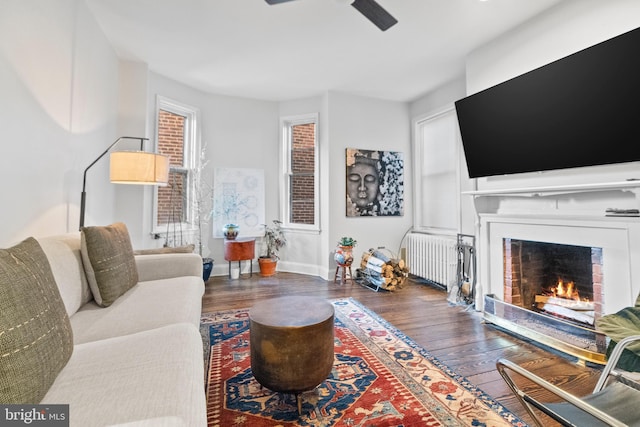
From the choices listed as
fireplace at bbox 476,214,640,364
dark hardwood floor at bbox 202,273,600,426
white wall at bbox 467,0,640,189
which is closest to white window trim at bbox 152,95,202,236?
dark hardwood floor at bbox 202,273,600,426

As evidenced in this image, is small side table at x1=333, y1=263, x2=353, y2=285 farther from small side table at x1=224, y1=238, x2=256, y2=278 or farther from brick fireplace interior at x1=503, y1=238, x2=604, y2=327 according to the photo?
brick fireplace interior at x1=503, y1=238, x2=604, y2=327

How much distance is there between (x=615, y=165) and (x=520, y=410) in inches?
68.2

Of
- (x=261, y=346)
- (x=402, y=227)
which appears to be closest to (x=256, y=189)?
(x=402, y=227)

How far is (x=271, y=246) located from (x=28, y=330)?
12.5ft

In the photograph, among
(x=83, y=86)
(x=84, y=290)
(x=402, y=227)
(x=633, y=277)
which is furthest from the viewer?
(x=402, y=227)

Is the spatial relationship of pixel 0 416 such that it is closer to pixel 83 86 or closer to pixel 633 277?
pixel 83 86

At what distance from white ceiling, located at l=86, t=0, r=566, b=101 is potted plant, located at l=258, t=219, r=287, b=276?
6.99 feet

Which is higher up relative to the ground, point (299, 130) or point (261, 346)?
point (299, 130)

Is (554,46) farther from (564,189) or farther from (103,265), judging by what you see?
(103,265)

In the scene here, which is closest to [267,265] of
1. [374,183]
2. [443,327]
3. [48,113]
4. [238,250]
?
[238,250]

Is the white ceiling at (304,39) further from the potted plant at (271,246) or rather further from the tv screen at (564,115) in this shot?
the potted plant at (271,246)

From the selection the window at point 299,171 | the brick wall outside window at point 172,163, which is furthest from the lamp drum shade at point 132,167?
the window at point 299,171

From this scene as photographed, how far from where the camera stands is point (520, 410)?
5.08 ft

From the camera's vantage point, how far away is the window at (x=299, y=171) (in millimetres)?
4723
